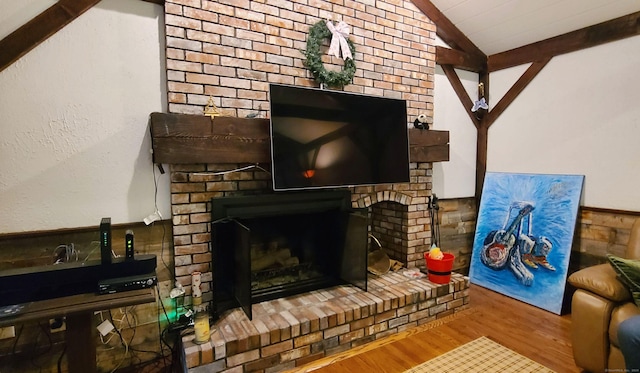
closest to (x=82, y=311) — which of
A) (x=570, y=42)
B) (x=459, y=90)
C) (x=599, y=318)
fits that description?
(x=599, y=318)

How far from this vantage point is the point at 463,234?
3.56 metres

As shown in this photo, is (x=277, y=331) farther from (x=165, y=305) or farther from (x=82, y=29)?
(x=82, y=29)

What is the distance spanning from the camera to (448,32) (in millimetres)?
3205

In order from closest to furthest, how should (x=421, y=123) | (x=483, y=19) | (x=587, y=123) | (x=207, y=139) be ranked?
(x=207, y=139), (x=587, y=123), (x=421, y=123), (x=483, y=19)

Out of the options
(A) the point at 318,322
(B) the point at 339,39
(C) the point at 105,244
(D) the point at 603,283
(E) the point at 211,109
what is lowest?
(A) the point at 318,322

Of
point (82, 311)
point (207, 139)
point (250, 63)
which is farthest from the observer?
point (250, 63)

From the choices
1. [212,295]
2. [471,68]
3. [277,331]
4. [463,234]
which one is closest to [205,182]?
[212,295]

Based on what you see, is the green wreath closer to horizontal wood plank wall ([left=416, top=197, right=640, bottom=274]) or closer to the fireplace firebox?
the fireplace firebox

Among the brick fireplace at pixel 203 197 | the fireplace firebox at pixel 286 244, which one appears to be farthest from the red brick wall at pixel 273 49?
the fireplace firebox at pixel 286 244

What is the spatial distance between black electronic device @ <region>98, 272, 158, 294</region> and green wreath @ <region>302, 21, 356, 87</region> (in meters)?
1.84

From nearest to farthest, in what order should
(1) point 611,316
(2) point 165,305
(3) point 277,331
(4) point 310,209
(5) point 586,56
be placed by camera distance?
(1) point 611,316 → (3) point 277,331 → (2) point 165,305 → (4) point 310,209 → (5) point 586,56

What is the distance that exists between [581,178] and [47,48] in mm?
4132

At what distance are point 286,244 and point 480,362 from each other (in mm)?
1596

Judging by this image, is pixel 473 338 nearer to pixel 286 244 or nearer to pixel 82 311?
pixel 286 244
